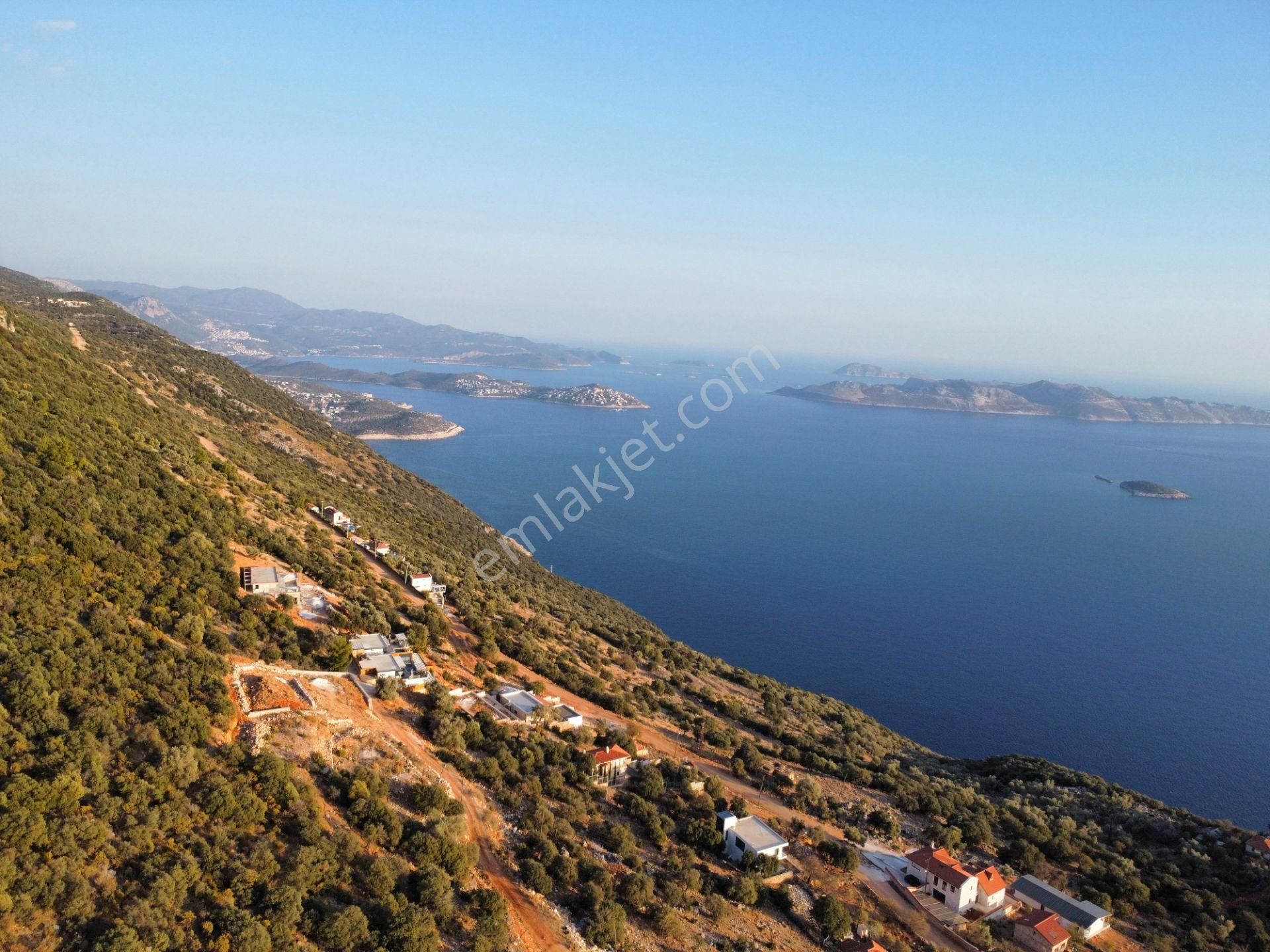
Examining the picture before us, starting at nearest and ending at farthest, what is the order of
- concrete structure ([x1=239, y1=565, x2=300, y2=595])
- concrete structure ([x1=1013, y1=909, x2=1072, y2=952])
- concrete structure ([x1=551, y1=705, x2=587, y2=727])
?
concrete structure ([x1=1013, y1=909, x2=1072, y2=952]), concrete structure ([x1=551, y1=705, x2=587, y2=727]), concrete structure ([x1=239, y1=565, x2=300, y2=595])

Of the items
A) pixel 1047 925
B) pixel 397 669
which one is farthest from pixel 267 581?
pixel 1047 925

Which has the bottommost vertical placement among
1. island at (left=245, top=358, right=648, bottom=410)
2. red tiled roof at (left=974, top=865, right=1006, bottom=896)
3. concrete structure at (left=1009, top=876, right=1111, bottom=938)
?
concrete structure at (left=1009, top=876, right=1111, bottom=938)

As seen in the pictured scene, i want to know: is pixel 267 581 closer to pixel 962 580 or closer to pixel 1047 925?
pixel 1047 925

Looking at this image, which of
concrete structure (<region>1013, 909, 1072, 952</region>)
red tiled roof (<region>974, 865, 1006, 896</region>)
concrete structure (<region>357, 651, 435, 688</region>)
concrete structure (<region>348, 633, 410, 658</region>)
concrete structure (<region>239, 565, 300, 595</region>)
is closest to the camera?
concrete structure (<region>1013, 909, 1072, 952</region>)

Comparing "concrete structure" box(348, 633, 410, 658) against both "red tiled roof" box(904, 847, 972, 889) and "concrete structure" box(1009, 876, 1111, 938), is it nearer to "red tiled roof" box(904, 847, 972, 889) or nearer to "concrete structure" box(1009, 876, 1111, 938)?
"red tiled roof" box(904, 847, 972, 889)

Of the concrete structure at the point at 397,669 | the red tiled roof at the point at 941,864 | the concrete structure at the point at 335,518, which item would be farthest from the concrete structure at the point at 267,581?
the red tiled roof at the point at 941,864

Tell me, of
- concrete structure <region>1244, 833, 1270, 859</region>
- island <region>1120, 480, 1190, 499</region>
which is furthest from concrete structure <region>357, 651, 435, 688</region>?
island <region>1120, 480, 1190, 499</region>

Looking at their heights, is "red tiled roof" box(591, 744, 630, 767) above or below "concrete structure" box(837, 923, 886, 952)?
above
